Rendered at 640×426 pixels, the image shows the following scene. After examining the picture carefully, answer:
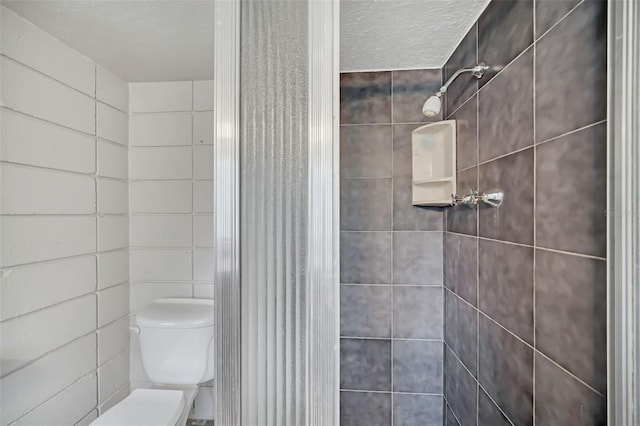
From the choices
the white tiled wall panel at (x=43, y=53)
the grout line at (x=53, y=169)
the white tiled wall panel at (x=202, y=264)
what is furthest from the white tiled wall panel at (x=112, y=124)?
the white tiled wall panel at (x=202, y=264)

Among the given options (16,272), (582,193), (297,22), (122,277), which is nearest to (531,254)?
(582,193)

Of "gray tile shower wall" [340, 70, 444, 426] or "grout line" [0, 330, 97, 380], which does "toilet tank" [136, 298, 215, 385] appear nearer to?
"grout line" [0, 330, 97, 380]

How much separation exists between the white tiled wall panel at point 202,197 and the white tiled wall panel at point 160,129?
0.91ft

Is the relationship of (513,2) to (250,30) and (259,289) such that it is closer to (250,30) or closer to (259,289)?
(250,30)

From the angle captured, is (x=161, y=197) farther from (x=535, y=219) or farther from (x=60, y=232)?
(x=535, y=219)

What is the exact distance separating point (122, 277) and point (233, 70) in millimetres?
1660

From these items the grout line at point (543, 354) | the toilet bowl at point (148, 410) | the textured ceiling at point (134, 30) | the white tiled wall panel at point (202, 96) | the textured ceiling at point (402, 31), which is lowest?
the toilet bowl at point (148, 410)

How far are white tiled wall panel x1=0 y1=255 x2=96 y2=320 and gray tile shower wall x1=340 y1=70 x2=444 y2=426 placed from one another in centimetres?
138

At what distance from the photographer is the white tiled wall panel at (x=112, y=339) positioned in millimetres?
1543

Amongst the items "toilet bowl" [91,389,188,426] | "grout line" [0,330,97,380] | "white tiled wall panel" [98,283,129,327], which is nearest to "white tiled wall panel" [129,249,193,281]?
"white tiled wall panel" [98,283,129,327]

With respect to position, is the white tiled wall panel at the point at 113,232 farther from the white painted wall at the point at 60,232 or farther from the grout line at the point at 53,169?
the grout line at the point at 53,169

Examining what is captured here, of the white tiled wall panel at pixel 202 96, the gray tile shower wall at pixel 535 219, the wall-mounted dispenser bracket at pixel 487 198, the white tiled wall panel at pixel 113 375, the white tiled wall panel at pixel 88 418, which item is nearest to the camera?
the gray tile shower wall at pixel 535 219

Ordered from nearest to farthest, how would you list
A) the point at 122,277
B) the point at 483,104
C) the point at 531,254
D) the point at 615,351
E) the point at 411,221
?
the point at 615,351
the point at 531,254
the point at 483,104
the point at 411,221
the point at 122,277

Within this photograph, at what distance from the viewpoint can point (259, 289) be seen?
62 cm
